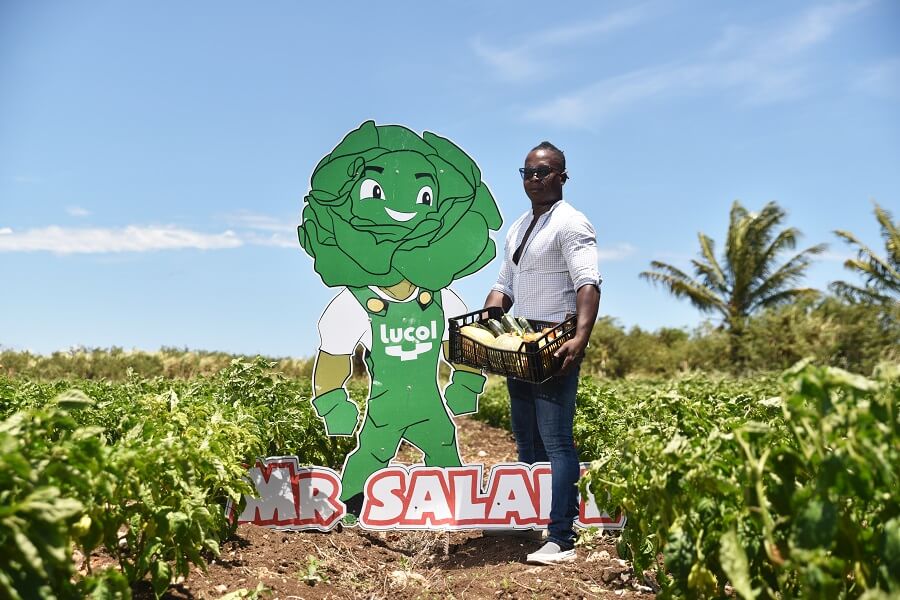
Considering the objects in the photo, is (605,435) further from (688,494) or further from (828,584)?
(828,584)

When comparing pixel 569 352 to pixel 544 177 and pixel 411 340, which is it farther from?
pixel 411 340

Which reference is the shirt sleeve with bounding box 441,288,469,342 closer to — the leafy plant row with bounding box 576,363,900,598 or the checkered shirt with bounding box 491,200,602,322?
the checkered shirt with bounding box 491,200,602,322

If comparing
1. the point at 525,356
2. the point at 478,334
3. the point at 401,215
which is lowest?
the point at 525,356

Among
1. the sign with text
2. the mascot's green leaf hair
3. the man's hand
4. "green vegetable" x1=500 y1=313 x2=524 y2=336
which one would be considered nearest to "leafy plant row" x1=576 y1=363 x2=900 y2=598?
the man's hand

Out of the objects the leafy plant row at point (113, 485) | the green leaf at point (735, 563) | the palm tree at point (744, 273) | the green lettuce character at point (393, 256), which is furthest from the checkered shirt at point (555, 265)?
the palm tree at point (744, 273)

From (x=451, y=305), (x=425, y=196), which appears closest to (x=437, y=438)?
(x=451, y=305)

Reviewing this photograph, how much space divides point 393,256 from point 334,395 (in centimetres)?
103

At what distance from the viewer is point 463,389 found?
5.46m

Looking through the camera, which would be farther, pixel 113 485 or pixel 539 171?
pixel 539 171

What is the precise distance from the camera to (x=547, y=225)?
15.0 feet

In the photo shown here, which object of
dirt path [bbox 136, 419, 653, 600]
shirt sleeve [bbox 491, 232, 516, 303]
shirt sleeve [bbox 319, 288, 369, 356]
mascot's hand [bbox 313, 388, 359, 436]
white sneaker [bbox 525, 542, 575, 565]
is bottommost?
dirt path [bbox 136, 419, 653, 600]

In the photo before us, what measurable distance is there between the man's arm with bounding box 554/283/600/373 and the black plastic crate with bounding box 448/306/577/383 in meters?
0.05

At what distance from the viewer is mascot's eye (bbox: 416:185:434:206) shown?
17.9 ft

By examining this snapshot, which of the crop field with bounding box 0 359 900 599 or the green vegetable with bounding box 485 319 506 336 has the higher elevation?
the green vegetable with bounding box 485 319 506 336
